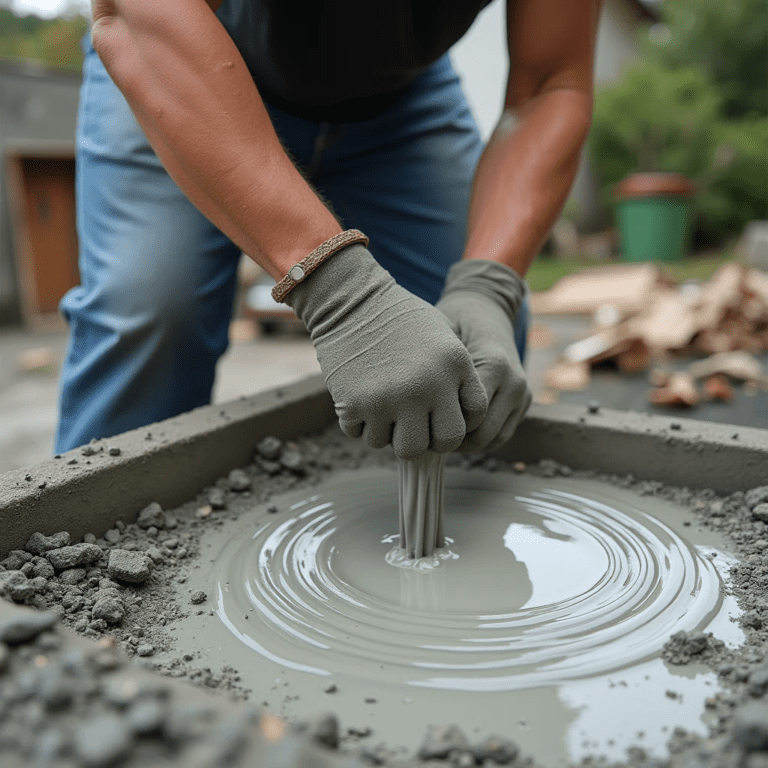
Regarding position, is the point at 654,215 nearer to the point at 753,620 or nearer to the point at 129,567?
the point at 753,620

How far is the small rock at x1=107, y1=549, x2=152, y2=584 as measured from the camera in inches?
47.7

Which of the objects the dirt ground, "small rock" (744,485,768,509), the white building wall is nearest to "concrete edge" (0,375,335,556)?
"small rock" (744,485,768,509)

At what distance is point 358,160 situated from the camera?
2102 mm

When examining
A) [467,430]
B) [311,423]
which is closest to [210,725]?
[467,430]

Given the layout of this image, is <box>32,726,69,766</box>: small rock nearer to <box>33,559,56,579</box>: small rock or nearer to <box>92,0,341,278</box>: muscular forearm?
<box>33,559,56,579</box>: small rock

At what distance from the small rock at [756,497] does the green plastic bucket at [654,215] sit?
8.23 meters

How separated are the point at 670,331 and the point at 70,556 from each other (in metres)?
4.21

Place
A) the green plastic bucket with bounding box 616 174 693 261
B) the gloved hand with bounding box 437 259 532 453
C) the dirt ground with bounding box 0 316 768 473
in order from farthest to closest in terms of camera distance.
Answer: the green plastic bucket with bounding box 616 174 693 261 → the dirt ground with bounding box 0 316 768 473 → the gloved hand with bounding box 437 259 532 453

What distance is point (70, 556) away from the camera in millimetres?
1206

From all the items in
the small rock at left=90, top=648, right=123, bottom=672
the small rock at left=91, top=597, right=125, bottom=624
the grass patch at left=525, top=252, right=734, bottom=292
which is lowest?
the grass patch at left=525, top=252, right=734, bottom=292

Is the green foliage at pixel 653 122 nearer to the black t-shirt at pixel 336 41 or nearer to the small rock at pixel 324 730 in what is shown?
the black t-shirt at pixel 336 41

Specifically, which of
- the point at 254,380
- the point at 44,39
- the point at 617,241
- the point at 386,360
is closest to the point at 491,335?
the point at 386,360

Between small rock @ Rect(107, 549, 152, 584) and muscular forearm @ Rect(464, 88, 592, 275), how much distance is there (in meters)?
0.98

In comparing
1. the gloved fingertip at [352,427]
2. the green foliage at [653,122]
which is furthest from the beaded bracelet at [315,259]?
the green foliage at [653,122]
